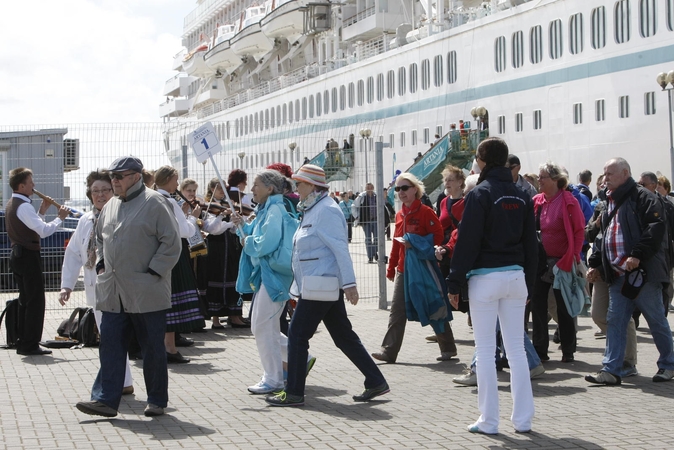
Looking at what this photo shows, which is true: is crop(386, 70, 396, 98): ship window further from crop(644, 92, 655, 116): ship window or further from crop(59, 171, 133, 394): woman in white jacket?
crop(59, 171, 133, 394): woman in white jacket

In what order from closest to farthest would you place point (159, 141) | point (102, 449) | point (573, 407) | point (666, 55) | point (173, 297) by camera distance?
point (102, 449) < point (573, 407) < point (173, 297) < point (159, 141) < point (666, 55)

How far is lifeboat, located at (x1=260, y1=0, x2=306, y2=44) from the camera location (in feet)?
180

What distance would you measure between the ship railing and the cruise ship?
0.20 feet

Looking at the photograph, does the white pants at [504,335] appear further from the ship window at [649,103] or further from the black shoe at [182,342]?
the ship window at [649,103]

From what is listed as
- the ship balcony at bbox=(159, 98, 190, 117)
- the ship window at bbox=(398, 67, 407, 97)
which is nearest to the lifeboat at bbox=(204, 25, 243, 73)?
the ship balcony at bbox=(159, 98, 190, 117)

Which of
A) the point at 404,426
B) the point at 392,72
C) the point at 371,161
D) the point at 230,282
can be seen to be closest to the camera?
the point at 404,426

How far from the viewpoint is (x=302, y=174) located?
7336mm

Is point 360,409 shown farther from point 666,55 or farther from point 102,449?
point 666,55

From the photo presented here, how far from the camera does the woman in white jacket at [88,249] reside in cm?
818

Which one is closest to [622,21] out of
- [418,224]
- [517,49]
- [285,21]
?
[517,49]

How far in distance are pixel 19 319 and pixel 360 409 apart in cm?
432

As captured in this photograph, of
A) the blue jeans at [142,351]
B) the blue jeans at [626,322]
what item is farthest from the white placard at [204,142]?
the blue jeans at [626,322]

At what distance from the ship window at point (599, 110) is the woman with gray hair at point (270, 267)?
22444mm

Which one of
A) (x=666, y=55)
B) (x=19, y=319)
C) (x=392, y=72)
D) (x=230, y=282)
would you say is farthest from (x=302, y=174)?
(x=392, y=72)
